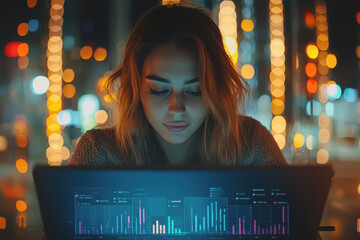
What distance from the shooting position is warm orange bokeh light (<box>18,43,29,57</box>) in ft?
16.2

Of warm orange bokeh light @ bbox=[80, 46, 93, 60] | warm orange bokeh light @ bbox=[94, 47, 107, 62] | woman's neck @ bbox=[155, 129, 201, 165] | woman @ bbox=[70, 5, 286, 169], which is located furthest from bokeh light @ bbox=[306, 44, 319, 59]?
woman's neck @ bbox=[155, 129, 201, 165]

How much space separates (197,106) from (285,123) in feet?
12.2

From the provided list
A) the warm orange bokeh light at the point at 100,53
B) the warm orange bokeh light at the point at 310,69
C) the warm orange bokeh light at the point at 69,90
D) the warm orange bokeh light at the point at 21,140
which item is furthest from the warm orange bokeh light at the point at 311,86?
the warm orange bokeh light at the point at 21,140

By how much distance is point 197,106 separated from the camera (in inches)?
52.8

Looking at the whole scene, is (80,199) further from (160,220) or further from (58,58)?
(58,58)

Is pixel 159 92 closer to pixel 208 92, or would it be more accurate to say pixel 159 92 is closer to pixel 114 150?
pixel 208 92

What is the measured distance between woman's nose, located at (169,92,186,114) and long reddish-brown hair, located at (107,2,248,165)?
0.12m

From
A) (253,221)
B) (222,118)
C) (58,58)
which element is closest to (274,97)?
(58,58)

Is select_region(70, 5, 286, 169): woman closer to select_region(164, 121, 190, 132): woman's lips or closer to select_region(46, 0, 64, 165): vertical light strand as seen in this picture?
select_region(164, 121, 190, 132): woman's lips

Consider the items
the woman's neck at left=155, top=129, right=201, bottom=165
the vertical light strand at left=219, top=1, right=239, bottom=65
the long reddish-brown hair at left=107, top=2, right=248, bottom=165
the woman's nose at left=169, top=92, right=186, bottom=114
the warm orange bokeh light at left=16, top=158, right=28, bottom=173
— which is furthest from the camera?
the warm orange bokeh light at left=16, top=158, right=28, bottom=173

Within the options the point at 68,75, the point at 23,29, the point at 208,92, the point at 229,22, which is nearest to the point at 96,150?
the point at 208,92

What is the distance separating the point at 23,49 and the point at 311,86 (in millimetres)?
3770

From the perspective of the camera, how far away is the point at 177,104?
4.25ft

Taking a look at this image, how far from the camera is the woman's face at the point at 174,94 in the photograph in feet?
4.30
